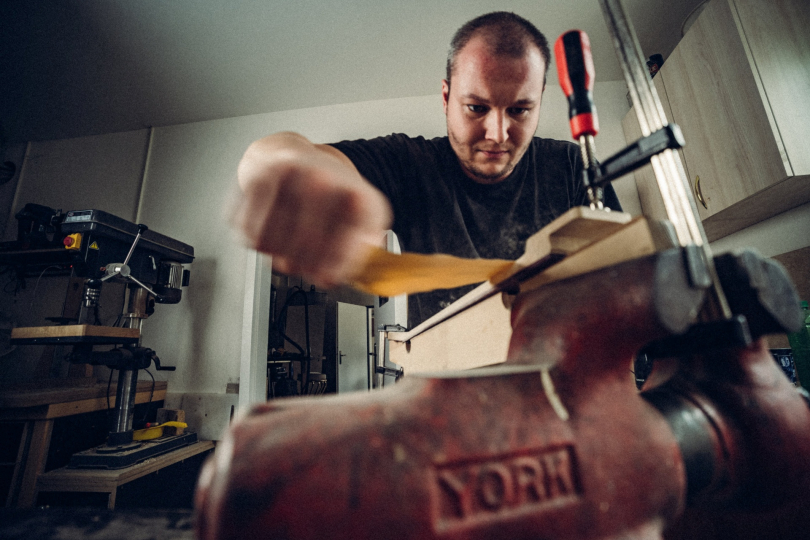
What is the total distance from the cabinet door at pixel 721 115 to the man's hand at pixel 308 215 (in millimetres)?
1769

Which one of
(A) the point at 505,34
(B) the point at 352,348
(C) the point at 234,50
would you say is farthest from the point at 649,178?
(B) the point at 352,348

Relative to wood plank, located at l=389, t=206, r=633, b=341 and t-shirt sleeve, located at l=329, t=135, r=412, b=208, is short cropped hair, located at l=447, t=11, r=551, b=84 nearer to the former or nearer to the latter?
t-shirt sleeve, located at l=329, t=135, r=412, b=208

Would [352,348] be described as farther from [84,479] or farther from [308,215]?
[308,215]

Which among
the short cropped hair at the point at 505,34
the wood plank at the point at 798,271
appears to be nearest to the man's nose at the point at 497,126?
the short cropped hair at the point at 505,34

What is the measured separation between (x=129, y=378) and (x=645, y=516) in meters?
2.16

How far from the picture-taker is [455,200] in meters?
1.10

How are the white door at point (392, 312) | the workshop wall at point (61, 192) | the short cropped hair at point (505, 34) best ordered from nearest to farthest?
the short cropped hair at point (505, 34) → the workshop wall at point (61, 192) → the white door at point (392, 312)

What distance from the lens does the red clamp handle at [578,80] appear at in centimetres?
47

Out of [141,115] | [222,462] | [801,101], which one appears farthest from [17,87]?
[801,101]

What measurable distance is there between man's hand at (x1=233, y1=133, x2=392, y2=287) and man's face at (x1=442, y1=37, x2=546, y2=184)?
732mm

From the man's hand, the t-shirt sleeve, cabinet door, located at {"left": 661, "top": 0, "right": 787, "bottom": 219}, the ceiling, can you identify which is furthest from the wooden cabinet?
the man's hand

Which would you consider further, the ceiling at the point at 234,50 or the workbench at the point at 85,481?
the ceiling at the point at 234,50

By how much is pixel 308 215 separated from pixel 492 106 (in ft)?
2.56

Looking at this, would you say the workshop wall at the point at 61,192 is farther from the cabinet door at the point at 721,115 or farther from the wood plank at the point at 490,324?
the cabinet door at the point at 721,115
